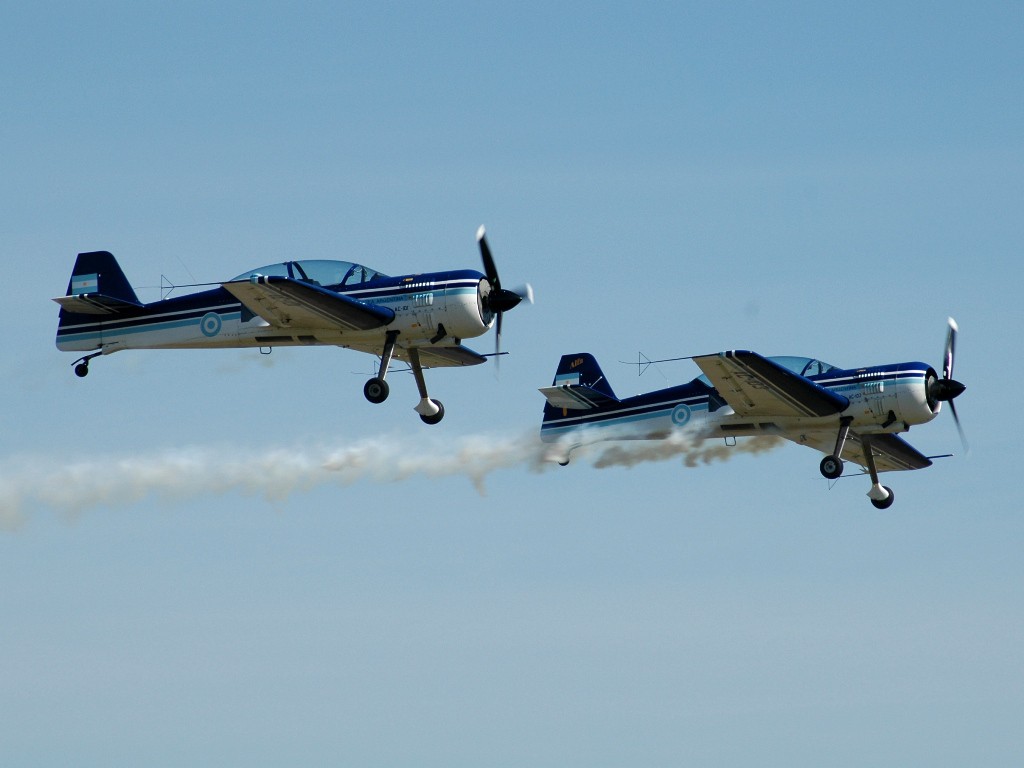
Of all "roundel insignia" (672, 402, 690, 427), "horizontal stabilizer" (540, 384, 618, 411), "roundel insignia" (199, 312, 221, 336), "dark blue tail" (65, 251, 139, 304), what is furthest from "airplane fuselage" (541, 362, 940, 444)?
"dark blue tail" (65, 251, 139, 304)

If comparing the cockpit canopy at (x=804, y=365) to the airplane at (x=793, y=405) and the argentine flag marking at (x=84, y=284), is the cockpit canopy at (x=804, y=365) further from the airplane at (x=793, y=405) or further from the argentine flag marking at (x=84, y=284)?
the argentine flag marking at (x=84, y=284)

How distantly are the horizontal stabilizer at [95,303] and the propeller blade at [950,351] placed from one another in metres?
15.8

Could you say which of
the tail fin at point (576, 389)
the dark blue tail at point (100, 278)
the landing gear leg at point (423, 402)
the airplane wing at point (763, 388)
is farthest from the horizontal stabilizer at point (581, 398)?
the dark blue tail at point (100, 278)

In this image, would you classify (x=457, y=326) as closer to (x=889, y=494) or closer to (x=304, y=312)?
(x=304, y=312)

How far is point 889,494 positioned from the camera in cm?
4197

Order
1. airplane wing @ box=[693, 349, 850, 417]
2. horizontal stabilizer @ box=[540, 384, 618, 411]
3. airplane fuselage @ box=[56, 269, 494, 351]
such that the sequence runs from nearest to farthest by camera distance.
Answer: airplane fuselage @ box=[56, 269, 494, 351]
airplane wing @ box=[693, 349, 850, 417]
horizontal stabilizer @ box=[540, 384, 618, 411]

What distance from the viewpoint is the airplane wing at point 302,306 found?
117 ft

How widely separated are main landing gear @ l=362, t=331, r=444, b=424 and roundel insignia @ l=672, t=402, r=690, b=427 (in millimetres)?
6030

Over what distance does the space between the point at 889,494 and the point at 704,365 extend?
573cm

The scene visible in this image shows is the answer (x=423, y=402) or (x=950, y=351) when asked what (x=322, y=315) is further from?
(x=950, y=351)

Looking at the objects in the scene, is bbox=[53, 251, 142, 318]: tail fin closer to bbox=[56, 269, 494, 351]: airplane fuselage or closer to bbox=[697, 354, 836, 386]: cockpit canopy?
bbox=[56, 269, 494, 351]: airplane fuselage

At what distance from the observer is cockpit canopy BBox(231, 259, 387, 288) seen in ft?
122

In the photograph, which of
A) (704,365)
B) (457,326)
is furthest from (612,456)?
(457,326)

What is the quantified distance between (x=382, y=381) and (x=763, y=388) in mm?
7432
